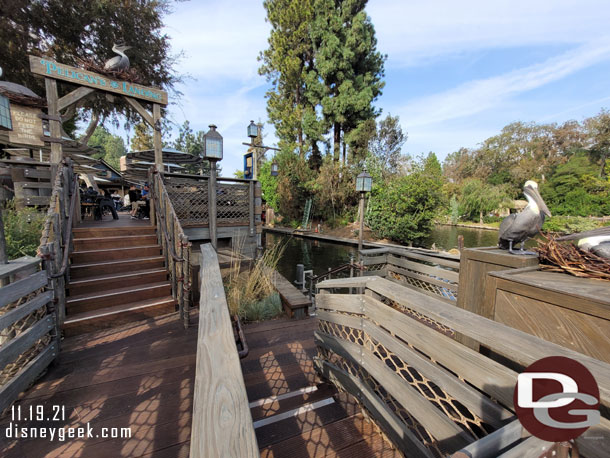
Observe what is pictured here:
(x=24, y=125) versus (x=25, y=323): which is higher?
(x=24, y=125)

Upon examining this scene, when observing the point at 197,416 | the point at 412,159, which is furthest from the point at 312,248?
the point at 197,416

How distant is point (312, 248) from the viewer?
13609 mm

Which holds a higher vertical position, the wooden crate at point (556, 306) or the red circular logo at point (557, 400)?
the red circular logo at point (557, 400)

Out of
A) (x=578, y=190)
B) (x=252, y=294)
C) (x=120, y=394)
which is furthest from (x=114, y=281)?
(x=578, y=190)

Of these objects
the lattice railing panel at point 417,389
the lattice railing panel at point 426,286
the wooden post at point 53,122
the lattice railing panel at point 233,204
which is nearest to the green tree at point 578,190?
the lattice railing panel at point 426,286

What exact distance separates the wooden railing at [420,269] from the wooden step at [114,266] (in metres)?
3.30

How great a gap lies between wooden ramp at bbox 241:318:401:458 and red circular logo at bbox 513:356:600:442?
1450mm

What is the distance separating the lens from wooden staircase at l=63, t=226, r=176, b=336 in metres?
2.94

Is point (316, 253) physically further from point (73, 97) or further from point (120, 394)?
point (120, 394)

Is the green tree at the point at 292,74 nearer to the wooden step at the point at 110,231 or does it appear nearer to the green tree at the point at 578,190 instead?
the wooden step at the point at 110,231

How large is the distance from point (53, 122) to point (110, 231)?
2.25 m

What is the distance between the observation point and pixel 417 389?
5.28ft

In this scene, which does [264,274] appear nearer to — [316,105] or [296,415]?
[296,415]

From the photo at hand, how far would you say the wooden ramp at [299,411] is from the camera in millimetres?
1481
